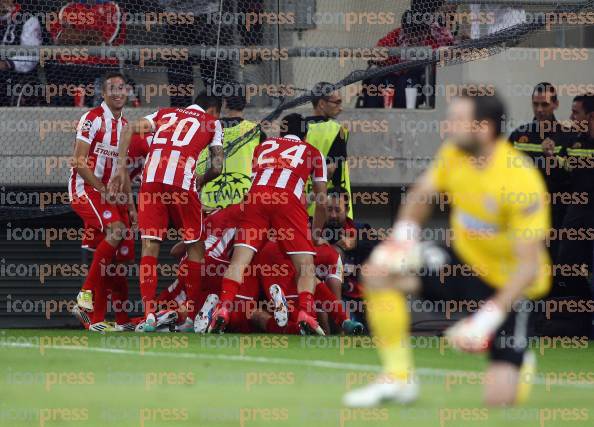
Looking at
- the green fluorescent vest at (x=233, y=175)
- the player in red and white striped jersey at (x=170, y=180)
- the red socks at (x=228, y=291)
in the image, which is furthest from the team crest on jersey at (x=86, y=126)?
the red socks at (x=228, y=291)

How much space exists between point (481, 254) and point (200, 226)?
235 inches

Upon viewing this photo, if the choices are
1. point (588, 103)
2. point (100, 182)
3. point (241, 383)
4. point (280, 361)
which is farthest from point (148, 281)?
point (588, 103)

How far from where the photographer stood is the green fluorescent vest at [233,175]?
527 inches

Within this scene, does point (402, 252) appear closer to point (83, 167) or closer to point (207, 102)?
point (207, 102)

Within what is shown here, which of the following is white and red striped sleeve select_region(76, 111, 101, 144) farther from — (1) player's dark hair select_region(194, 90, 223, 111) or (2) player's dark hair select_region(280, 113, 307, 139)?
(2) player's dark hair select_region(280, 113, 307, 139)

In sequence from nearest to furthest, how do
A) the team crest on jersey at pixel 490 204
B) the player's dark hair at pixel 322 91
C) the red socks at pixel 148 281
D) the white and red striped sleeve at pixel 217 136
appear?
the team crest on jersey at pixel 490 204
the red socks at pixel 148 281
the white and red striped sleeve at pixel 217 136
the player's dark hair at pixel 322 91

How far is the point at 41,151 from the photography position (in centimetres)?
1499

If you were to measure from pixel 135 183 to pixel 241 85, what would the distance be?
1.91m

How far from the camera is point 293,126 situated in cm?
1277

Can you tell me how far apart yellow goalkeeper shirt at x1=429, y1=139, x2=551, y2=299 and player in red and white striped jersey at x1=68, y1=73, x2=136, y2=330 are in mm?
6280

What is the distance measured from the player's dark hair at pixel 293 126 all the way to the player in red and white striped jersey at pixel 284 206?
0.22 metres

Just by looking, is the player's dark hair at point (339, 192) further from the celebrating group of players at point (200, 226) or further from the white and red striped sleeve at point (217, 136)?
the white and red striped sleeve at point (217, 136)

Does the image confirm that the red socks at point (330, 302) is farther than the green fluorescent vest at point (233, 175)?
No

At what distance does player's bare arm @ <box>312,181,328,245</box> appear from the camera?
12422 mm
